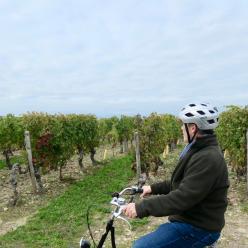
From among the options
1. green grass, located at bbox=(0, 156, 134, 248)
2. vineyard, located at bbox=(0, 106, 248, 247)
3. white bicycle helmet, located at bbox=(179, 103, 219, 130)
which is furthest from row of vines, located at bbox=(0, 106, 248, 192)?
white bicycle helmet, located at bbox=(179, 103, 219, 130)

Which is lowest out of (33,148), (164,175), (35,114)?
(164,175)

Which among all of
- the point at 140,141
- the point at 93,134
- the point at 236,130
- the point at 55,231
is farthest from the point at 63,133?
the point at 55,231

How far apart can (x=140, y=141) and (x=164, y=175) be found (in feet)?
7.16

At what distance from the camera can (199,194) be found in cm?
356

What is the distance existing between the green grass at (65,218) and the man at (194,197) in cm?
491

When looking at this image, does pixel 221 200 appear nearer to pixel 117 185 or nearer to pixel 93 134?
pixel 117 185

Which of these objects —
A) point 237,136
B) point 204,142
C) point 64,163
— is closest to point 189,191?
point 204,142

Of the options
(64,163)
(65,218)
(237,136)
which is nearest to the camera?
(65,218)

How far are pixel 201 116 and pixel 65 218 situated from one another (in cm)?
742

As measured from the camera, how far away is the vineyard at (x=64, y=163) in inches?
387

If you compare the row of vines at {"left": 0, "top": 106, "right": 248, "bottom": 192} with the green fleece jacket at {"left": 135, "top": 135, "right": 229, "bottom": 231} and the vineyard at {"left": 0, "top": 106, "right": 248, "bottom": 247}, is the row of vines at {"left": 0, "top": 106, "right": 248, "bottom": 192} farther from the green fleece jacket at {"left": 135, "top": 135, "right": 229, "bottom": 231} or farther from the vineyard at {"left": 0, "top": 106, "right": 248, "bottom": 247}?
the green fleece jacket at {"left": 135, "top": 135, "right": 229, "bottom": 231}

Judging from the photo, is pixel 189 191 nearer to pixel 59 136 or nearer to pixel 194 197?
pixel 194 197

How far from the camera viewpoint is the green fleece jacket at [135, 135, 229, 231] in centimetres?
358

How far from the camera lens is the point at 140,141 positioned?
15.7 m
